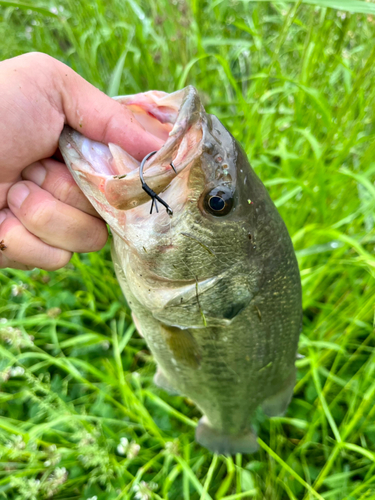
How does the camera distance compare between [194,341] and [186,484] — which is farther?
[186,484]

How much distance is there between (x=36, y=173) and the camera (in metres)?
1.11

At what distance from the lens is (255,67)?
7.26 ft

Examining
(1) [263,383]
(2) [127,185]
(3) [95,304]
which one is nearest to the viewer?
(2) [127,185]

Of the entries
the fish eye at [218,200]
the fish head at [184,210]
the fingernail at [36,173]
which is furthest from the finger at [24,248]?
the fish eye at [218,200]

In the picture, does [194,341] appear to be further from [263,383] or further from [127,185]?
[127,185]

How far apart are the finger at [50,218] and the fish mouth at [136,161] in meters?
0.20

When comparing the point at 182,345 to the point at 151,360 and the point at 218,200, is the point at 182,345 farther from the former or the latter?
the point at 151,360

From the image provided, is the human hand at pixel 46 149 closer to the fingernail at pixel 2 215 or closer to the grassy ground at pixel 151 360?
the fingernail at pixel 2 215

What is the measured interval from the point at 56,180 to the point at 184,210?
0.51 metres

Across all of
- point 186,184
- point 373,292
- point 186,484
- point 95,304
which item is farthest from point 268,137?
point 186,484

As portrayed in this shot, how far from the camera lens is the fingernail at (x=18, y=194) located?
3.62ft

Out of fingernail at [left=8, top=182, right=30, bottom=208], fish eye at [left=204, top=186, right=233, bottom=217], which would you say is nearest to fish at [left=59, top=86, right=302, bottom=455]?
fish eye at [left=204, top=186, right=233, bottom=217]

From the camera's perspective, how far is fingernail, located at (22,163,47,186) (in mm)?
1110

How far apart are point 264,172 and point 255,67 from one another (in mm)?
863
